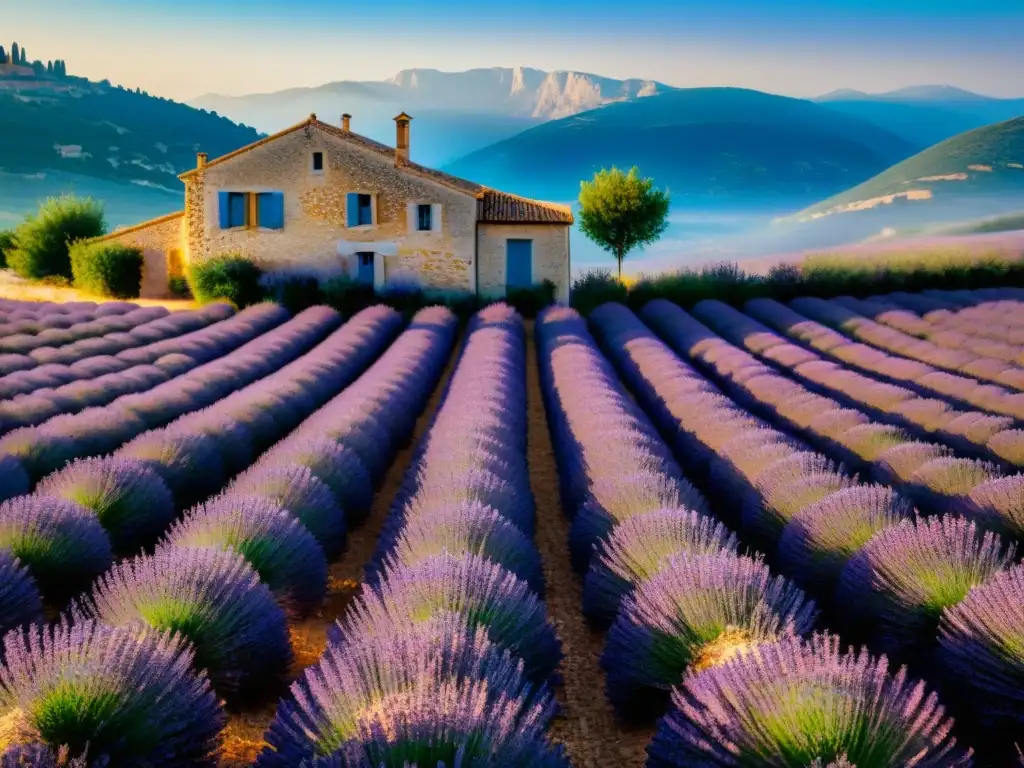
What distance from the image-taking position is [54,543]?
15.7ft

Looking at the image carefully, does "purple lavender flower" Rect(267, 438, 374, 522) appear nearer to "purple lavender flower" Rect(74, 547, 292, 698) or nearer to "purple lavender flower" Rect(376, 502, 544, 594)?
"purple lavender flower" Rect(376, 502, 544, 594)

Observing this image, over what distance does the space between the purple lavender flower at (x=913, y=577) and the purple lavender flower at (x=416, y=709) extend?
74.5 inches

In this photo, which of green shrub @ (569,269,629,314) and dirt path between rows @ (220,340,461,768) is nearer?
dirt path between rows @ (220,340,461,768)

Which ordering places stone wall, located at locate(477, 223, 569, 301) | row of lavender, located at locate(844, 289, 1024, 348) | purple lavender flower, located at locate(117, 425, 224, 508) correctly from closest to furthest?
purple lavender flower, located at locate(117, 425, 224, 508) → row of lavender, located at locate(844, 289, 1024, 348) → stone wall, located at locate(477, 223, 569, 301)

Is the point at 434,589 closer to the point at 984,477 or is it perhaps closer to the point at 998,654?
the point at 998,654

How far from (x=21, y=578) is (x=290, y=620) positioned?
1325 millimetres

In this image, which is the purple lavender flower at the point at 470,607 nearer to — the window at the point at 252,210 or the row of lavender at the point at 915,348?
the row of lavender at the point at 915,348

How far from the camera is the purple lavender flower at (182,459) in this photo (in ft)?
21.8

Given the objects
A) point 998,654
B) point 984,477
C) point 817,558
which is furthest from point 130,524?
point 984,477

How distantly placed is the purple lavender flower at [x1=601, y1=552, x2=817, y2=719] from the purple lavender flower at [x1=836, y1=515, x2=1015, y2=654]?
0.58m

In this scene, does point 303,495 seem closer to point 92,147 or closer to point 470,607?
point 470,607

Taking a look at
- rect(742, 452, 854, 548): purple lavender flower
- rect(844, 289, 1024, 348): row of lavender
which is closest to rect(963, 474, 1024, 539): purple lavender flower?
rect(742, 452, 854, 548): purple lavender flower

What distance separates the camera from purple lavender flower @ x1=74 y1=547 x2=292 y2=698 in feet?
12.4

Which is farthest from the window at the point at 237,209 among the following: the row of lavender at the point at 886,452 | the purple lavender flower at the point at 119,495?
the purple lavender flower at the point at 119,495
